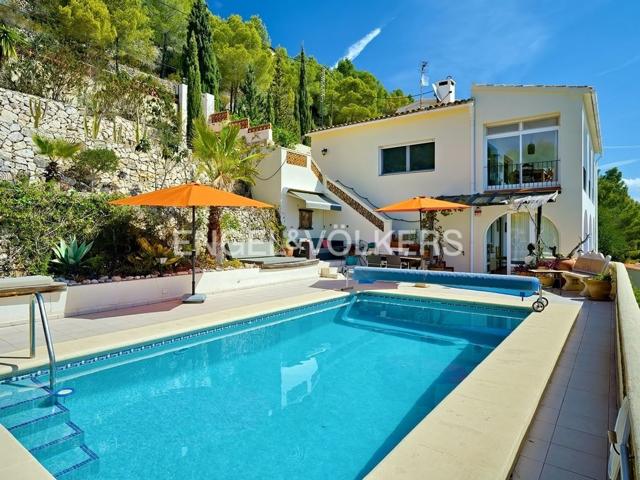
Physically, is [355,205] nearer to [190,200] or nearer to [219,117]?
[219,117]

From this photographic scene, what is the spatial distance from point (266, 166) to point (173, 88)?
33.8 ft

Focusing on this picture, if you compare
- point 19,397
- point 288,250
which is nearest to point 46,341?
point 19,397

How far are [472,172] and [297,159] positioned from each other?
11.2 metres

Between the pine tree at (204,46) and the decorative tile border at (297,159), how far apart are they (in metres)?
12.6

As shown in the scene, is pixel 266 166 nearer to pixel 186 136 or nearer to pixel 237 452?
pixel 186 136

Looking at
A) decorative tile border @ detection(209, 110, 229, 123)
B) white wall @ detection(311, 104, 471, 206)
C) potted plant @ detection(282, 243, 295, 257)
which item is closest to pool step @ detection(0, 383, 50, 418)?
potted plant @ detection(282, 243, 295, 257)

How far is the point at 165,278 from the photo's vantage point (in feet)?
44.4

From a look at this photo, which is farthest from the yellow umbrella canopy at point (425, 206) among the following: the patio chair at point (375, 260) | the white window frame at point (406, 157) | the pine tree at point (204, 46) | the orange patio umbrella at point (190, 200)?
the pine tree at point (204, 46)

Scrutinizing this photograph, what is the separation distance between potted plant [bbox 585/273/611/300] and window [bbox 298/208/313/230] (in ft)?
54.4

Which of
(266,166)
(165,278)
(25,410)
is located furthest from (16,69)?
(25,410)

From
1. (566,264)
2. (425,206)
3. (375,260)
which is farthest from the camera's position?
(375,260)

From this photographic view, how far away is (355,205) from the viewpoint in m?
25.5

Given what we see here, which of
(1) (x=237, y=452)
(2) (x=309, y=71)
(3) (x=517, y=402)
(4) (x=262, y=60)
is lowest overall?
(1) (x=237, y=452)

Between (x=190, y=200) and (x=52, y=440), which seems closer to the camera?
(x=52, y=440)
